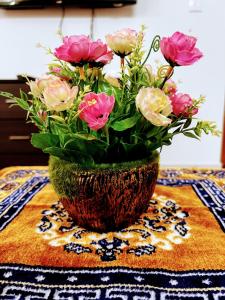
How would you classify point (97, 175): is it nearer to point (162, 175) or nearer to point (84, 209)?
point (84, 209)

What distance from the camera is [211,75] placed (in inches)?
116

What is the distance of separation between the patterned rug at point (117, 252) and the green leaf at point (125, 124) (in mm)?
238

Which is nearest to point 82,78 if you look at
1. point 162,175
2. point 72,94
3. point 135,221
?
point 72,94

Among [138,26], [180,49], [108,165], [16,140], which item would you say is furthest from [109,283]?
[138,26]

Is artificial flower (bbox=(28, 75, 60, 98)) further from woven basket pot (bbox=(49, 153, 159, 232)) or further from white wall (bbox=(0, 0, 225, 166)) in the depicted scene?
white wall (bbox=(0, 0, 225, 166))

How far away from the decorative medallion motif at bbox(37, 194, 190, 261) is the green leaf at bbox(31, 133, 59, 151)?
20 cm

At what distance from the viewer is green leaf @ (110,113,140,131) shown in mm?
650

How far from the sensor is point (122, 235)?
28.8 inches

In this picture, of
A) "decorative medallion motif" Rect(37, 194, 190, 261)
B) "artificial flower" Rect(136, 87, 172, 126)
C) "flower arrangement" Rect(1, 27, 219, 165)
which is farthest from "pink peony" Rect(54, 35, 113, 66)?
"decorative medallion motif" Rect(37, 194, 190, 261)

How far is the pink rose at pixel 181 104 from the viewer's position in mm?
731

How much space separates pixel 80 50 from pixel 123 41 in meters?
0.10

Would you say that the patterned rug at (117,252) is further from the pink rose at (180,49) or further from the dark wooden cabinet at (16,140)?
the dark wooden cabinet at (16,140)

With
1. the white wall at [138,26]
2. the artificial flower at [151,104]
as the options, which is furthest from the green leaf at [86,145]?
the white wall at [138,26]

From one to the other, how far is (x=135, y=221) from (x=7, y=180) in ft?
1.81
